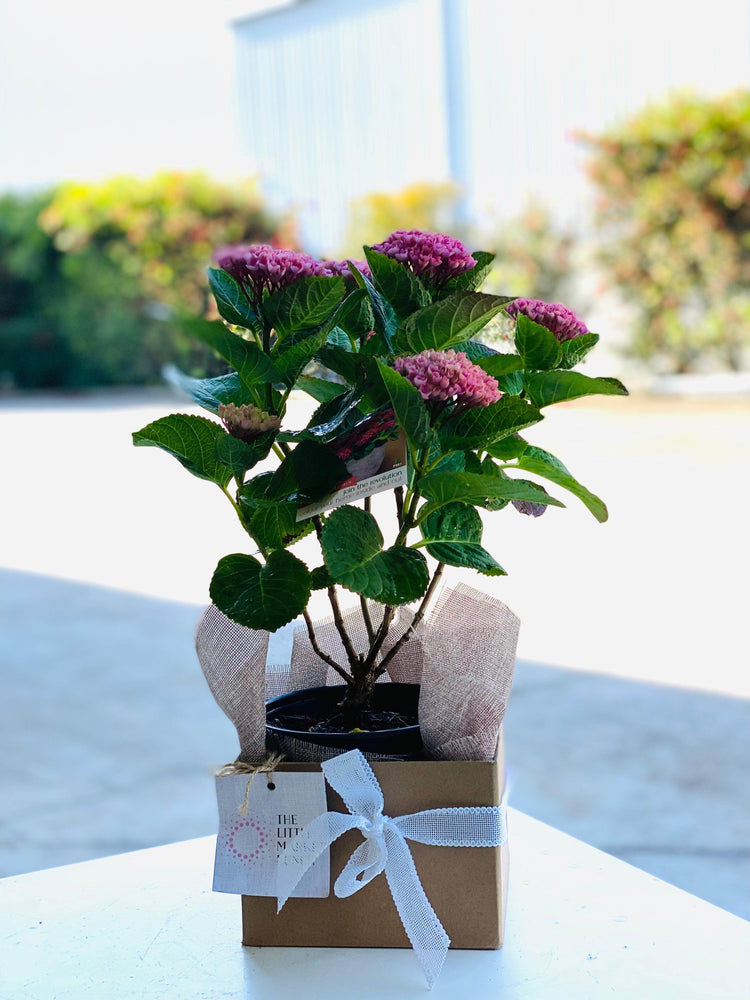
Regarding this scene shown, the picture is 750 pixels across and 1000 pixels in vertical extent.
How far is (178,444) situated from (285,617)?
107 millimetres

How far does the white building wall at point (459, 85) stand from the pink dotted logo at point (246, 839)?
7673mm

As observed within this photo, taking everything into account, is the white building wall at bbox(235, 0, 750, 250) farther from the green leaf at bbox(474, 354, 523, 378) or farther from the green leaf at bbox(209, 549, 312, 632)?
the green leaf at bbox(209, 549, 312, 632)

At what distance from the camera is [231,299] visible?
65 centimetres

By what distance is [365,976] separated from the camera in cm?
64

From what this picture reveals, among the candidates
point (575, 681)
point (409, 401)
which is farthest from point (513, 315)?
point (575, 681)

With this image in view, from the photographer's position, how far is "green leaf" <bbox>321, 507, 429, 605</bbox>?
58 cm

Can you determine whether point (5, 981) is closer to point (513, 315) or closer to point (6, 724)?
point (513, 315)

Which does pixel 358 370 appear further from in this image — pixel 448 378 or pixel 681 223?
pixel 681 223

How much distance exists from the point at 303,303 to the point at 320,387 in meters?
0.09

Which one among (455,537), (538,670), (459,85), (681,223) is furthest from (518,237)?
(455,537)

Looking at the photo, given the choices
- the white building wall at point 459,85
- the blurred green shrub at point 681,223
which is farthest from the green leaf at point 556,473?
the white building wall at point 459,85

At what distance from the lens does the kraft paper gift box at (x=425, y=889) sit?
64 cm

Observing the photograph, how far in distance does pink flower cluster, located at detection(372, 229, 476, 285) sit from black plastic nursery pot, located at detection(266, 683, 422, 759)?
249 mm

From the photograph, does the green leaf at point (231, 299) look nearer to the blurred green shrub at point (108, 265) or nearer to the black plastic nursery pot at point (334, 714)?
the black plastic nursery pot at point (334, 714)
